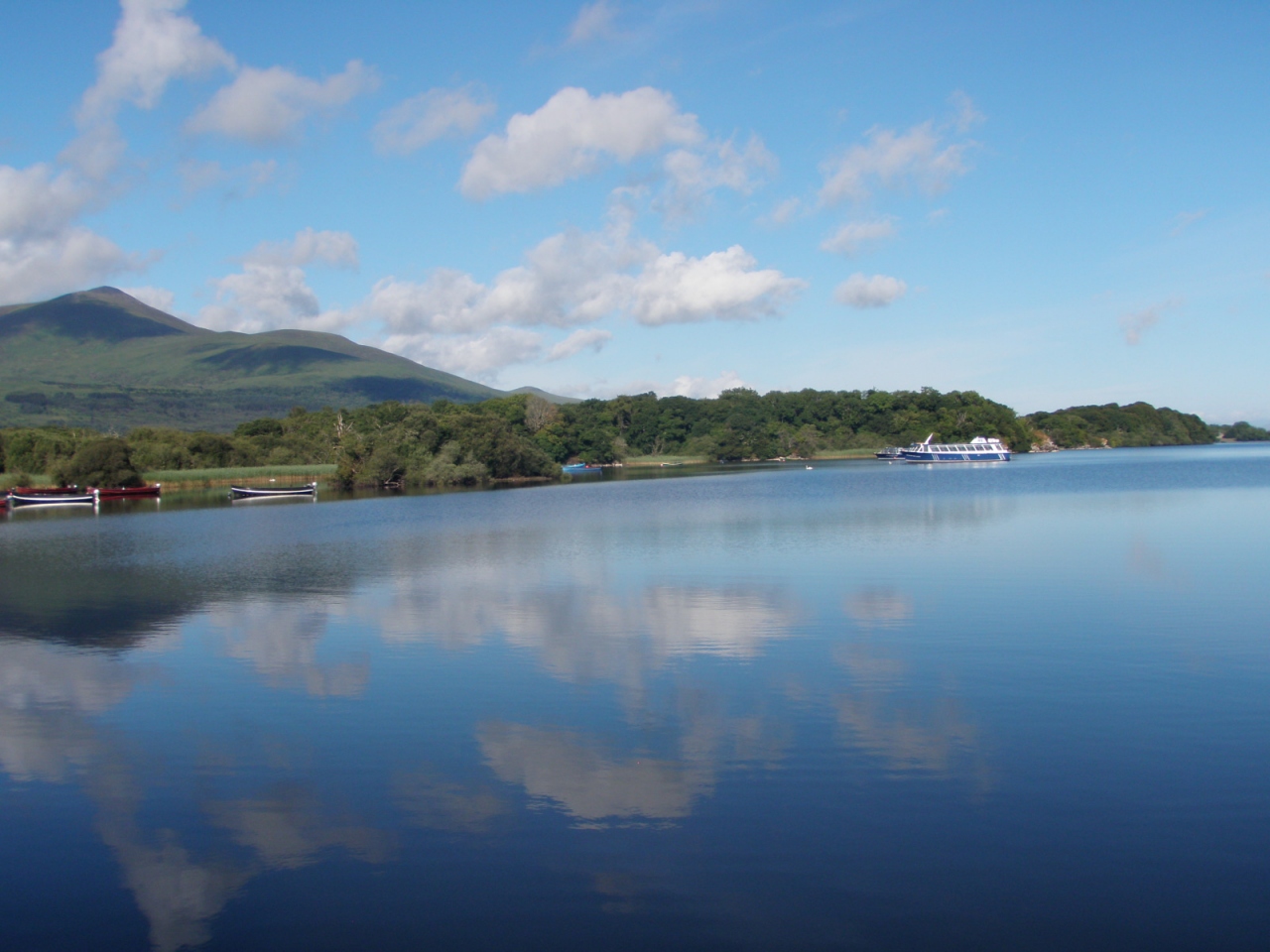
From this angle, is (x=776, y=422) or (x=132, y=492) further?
(x=776, y=422)

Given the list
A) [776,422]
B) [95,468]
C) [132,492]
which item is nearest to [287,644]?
[132,492]

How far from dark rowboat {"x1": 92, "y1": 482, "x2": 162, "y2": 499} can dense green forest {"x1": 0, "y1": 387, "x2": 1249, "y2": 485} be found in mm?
2782

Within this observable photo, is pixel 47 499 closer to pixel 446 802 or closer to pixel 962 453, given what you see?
pixel 446 802

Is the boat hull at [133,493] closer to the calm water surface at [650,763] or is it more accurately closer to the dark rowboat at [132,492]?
the dark rowboat at [132,492]

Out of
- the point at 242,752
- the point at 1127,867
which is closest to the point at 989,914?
the point at 1127,867

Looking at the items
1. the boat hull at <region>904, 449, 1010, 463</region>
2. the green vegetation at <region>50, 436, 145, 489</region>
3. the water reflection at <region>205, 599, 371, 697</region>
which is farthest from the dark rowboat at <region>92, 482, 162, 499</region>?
the boat hull at <region>904, 449, 1010, 463</region>

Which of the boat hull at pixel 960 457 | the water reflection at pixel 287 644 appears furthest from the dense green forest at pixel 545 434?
the water reflection at pixel 287 644

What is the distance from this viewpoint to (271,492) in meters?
70.8

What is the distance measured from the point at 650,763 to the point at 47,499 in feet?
232

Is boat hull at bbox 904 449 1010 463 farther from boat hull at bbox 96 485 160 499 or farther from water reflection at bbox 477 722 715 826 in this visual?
water reflection at bbox 477 722 715 826

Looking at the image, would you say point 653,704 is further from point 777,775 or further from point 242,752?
point 242,752

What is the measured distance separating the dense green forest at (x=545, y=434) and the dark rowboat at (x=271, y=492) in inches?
202

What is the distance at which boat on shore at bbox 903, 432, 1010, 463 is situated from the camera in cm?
11019

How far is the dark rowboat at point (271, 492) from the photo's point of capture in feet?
225
